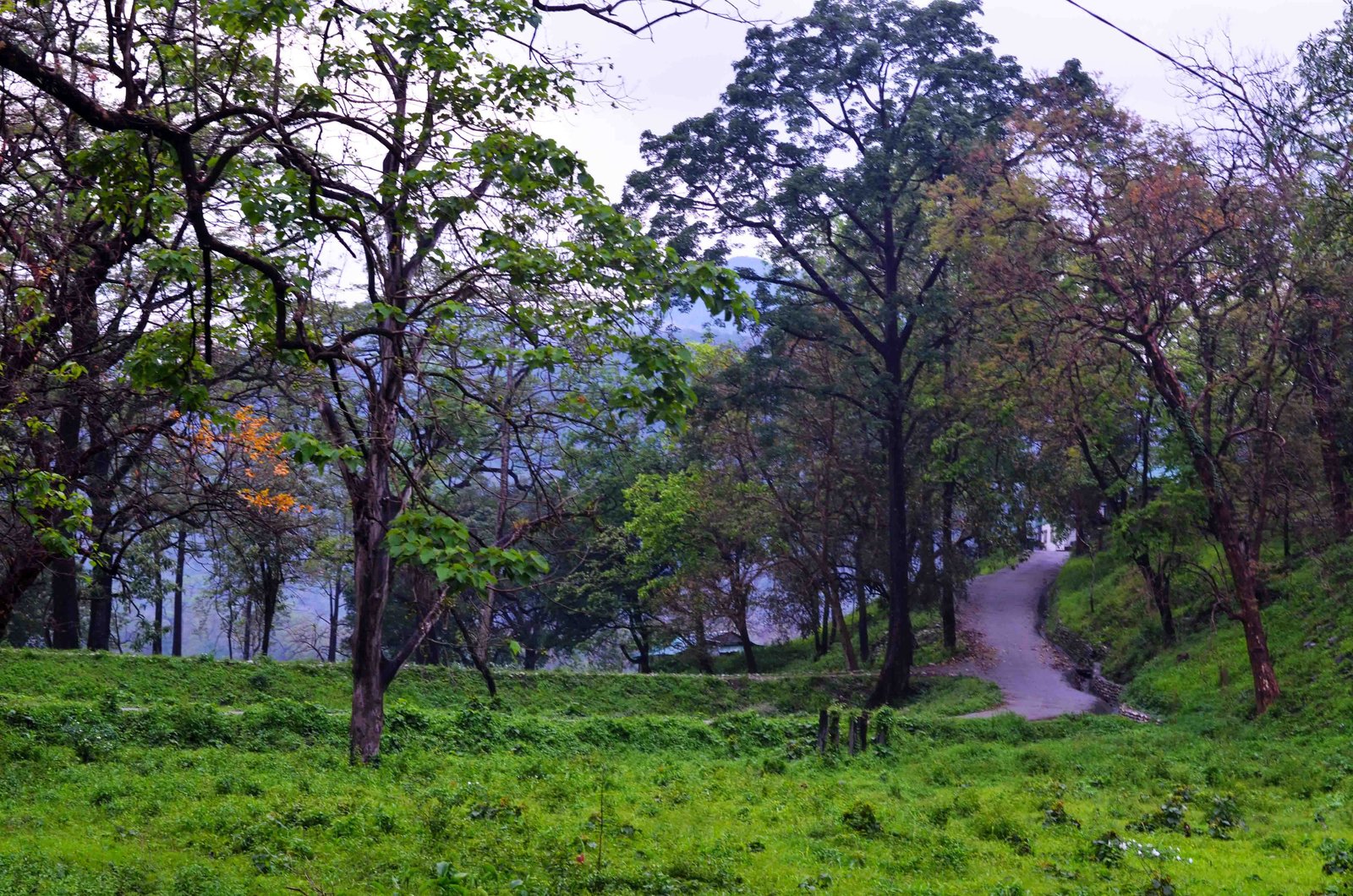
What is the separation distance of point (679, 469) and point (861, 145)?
13.4 meters

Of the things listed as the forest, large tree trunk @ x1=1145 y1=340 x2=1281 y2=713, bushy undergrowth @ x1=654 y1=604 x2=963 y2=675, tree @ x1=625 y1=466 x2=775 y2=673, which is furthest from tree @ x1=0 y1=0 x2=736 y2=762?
bushy undergrowth @ x1=654 y1=604 x2=963 y2=675

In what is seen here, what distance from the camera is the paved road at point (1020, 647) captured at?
24688 millimetres

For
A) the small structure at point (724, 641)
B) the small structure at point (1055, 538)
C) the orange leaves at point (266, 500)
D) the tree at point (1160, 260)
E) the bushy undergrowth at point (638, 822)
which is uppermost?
the tree at point (1160, 260)

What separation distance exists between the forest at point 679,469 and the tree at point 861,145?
119 mm

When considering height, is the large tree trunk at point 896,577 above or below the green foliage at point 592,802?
above

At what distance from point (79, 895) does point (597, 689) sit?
1745 centimetres

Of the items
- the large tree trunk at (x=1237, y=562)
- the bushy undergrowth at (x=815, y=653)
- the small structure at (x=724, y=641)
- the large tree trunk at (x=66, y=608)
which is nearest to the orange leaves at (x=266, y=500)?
the large tree trunk at (x=66, y=608)

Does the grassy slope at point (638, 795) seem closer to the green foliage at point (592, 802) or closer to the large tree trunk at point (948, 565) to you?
the green foliage at point (592, 802)

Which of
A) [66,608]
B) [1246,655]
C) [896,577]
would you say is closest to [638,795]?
[896,577]

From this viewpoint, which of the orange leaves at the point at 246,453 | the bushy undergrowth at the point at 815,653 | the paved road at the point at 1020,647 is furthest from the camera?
the bushy undergrowth at the point at 815,653

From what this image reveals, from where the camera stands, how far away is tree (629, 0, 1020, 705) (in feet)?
77.7

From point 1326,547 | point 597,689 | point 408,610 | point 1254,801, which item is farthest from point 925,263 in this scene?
point 408,610

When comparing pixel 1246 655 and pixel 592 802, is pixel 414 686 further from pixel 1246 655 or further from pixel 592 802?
pixel 1246 655

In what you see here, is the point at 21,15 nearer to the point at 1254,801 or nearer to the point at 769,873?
the point at 769,873
